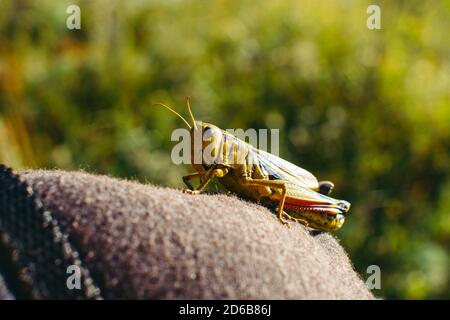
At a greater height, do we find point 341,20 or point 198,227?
point 341,20

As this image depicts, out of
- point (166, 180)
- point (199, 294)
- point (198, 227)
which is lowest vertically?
point (166, 180)

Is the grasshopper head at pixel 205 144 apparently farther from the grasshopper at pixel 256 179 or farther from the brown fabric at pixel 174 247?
the brown fabric at pixel 174 247

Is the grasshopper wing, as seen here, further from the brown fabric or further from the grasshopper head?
the brown fabric

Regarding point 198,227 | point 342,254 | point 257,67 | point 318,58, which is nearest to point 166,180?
point 257,67

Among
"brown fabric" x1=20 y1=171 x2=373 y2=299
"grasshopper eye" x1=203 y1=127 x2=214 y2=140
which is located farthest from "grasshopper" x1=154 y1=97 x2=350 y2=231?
"brown fabric" x1=20 y1=171 x2=373 y2=299

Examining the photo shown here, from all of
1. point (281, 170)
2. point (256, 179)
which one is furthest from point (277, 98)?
point (256, 179)

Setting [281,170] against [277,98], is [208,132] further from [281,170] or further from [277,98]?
[277,98]

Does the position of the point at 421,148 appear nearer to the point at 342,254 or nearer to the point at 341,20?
the point at 341,20
